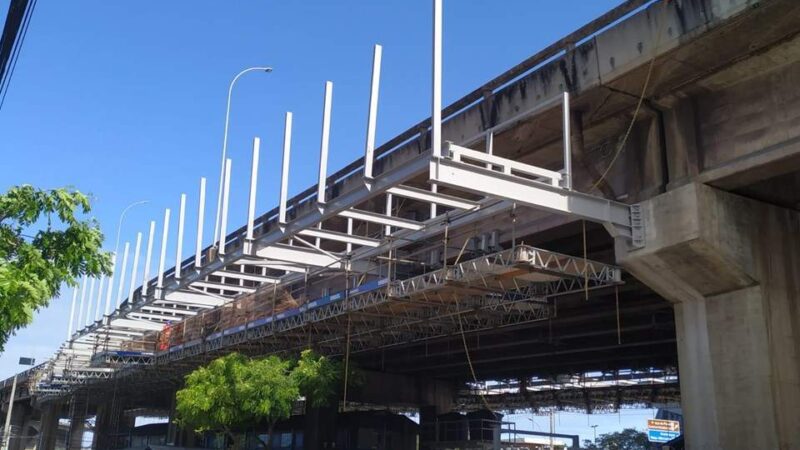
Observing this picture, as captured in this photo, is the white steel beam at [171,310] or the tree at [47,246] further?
the white steel beam at [171,310]

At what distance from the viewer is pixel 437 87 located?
15.2 meters

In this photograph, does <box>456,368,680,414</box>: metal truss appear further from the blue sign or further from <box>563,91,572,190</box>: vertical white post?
<box>563,91,572,190</box>: vertical white post

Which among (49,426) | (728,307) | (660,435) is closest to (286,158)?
(728,307)

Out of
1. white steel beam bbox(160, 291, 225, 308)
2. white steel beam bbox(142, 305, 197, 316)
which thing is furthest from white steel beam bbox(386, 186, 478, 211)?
white steel beam bbox(142, 305, 197, 316)

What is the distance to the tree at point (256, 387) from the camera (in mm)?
27938

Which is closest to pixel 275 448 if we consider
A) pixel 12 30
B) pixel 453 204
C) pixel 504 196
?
pixel 453 204

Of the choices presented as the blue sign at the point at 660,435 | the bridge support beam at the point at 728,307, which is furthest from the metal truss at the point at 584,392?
the bridge support beam at the point at 728,307

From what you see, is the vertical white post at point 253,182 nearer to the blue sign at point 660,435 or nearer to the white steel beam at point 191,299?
the white steel beam at point 191,299

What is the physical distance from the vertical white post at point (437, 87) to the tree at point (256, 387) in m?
15.4

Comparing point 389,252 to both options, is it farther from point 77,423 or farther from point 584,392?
point 77,423

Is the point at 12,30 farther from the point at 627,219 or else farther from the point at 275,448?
the point at 275,448

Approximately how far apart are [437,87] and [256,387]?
1647cm

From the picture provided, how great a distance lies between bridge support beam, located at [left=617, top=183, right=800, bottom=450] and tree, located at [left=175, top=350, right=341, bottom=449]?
Answer: 48.4ft

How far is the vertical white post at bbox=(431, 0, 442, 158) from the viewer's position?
14.5m
